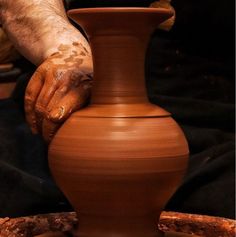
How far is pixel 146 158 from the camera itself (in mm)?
1109

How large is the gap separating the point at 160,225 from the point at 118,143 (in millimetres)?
380

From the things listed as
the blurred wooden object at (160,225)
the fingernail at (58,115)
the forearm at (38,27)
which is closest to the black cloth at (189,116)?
the blurred wooden object at (160,225)

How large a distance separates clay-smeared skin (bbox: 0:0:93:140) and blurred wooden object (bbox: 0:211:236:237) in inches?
8.0

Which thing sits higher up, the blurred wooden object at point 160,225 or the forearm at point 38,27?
the forearm at point 38,27

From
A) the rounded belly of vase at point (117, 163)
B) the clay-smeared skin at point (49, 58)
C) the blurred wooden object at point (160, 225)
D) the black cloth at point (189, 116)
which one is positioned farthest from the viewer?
the black cloth at point (189, 116)

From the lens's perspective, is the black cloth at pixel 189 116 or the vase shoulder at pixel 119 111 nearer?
the vase shoulder at pixel 119 111

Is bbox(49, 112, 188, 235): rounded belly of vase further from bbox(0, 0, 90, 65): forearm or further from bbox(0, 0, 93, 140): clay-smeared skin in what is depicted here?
bbox(0, 0, 90, 65): forearm

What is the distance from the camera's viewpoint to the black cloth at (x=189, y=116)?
153 cm

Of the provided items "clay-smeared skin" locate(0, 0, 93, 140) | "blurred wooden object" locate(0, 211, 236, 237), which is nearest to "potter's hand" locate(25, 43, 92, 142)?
"clay-smeared skin" locate(0, 0, 93, 140)

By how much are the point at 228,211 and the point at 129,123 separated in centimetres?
54

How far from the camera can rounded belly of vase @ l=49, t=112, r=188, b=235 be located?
1.11 m

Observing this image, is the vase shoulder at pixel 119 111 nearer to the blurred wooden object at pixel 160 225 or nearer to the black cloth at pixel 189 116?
the blurred wooden object at pixel 160 225

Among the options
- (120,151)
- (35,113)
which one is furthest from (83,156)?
(35,113)

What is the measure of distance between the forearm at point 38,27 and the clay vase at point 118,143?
224mm
